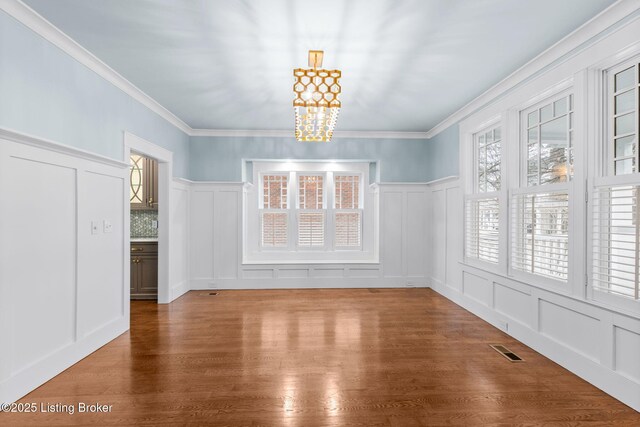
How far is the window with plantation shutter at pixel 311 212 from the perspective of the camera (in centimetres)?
653

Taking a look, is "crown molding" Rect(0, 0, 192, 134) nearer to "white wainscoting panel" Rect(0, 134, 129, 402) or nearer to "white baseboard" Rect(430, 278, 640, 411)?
"white wainscoting panel" Rect(0, 134, 129, 402)

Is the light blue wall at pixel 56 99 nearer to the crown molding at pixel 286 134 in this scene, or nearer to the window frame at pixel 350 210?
the crown molding at pixel 286 134

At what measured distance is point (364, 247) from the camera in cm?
658

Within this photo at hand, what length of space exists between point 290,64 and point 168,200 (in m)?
2.85

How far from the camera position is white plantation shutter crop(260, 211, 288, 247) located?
6.51 meters

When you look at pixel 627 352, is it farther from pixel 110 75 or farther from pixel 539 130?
pixel 110 75

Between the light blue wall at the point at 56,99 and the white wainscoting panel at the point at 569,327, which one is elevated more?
the light blue wall at the point at 56,99

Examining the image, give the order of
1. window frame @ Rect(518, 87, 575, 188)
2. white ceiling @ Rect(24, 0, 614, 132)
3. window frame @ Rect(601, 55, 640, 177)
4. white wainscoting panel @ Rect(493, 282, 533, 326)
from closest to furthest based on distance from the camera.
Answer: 1. white ceiling @ Rect(24, 0, 614, 132)
2. window frame @ Rect(601, 55, 640, 177)
3. window frame @ Rect(518, 87, 575, 188)
4. white wainscoting panel @ Rect(493, 282, 533, 326)

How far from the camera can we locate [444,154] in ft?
18.3

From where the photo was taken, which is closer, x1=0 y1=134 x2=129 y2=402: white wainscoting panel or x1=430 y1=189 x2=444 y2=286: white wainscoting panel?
x1=0 y1=134 x2=129 y2=402: white wainscoting panel

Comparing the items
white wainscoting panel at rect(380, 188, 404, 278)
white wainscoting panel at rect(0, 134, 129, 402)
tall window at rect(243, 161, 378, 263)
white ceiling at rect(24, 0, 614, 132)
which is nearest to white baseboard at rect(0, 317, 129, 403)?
white wainscoting panel at rect(0, 134, 129, 402)

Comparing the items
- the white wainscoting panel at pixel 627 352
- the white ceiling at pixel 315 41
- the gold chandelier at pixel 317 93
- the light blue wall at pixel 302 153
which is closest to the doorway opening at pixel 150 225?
the light blue wall at pixel 302 153

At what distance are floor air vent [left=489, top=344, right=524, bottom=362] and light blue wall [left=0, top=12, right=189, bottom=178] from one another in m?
4.36

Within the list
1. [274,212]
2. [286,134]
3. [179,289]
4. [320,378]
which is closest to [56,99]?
[320,378]
